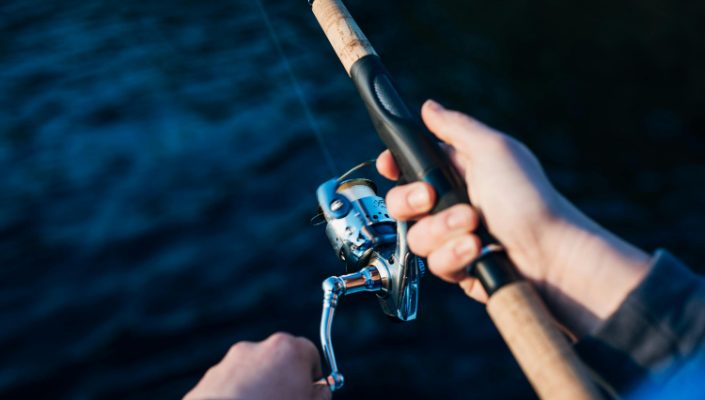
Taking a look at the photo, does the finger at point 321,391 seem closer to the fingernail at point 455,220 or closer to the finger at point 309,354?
the finger at point 309,354

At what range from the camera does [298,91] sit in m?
4.30

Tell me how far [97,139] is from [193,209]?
897 mm

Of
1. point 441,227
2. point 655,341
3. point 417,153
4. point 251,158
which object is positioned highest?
point 251,158

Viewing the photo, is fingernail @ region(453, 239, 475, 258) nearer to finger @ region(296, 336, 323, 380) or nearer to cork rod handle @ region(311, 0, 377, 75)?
finger @ region(296, 336, 323, 380)

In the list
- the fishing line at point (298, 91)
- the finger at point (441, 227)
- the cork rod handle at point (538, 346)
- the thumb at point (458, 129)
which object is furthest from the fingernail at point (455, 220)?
the fishing line at point (298, 91)

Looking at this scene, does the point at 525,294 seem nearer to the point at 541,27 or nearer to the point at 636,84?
the point at 636,84

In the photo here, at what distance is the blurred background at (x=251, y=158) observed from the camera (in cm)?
283

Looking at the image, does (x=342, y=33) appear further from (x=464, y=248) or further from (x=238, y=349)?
(x=238, y=349)

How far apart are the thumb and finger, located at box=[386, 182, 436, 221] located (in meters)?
0.24

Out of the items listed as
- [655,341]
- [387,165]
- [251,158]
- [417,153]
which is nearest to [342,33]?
[387,165]

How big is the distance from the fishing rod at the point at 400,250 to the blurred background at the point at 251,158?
865 millimetres

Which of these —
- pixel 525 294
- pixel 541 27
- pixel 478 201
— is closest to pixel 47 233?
pixel 478 201

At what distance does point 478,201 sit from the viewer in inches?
72.4

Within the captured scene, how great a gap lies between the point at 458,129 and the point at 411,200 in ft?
0.96
